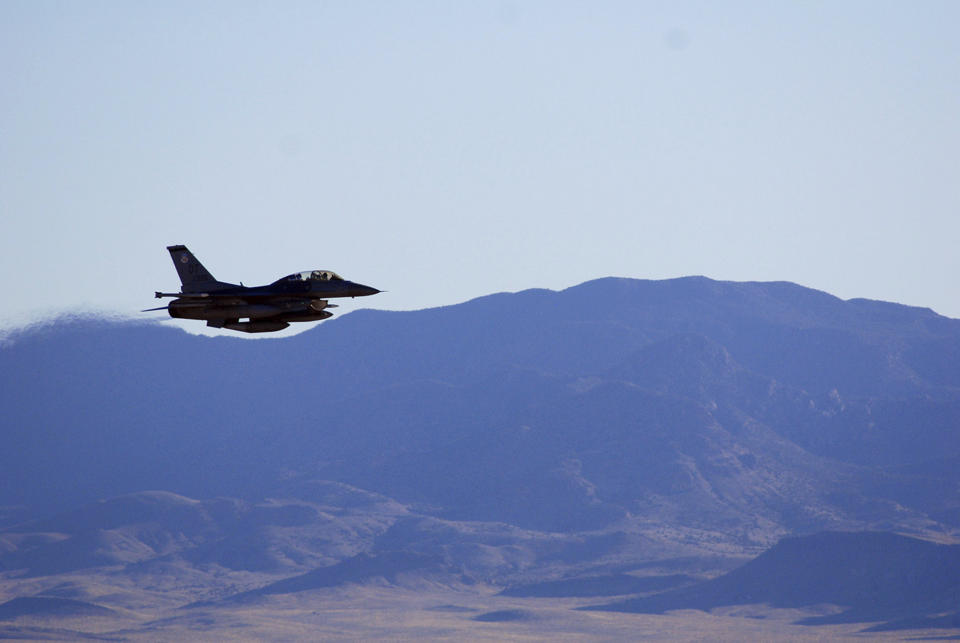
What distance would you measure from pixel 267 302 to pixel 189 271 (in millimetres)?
5499

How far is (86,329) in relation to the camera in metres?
177

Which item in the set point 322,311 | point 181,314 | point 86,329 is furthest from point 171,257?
point 86,329

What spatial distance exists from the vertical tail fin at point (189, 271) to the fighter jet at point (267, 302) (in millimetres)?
525

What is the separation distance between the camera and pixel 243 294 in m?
89.6

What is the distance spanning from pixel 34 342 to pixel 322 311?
98185 millimetres

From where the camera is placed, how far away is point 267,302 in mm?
89188

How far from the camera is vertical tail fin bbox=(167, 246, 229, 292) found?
9112 centimetres

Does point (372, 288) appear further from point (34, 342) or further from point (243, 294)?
point (34, 342)

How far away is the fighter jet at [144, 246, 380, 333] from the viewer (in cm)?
8844

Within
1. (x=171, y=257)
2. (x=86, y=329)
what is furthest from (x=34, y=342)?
(x=171, y=257)

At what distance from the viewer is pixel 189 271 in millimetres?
91625

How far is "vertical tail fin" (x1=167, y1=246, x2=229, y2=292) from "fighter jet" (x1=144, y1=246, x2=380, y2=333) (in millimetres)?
525

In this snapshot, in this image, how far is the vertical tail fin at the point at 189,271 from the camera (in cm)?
9112

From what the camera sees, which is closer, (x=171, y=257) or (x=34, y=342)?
(x=171, y=257)
